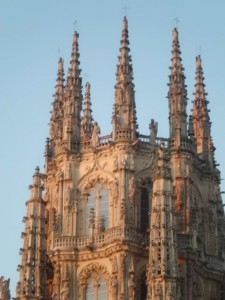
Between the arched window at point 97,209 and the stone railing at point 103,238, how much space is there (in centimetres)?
64

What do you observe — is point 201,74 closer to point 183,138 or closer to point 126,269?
point 183,138

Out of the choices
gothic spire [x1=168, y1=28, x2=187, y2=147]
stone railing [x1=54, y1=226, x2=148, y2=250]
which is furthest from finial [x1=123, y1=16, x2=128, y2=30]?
stone railing [x1=54, y1=226, x2=148, y2=250]

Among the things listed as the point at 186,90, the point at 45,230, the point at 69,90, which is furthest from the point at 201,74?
the point at 45,230

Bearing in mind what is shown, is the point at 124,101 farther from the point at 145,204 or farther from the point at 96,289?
the point at 96,289

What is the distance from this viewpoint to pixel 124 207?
56.8m

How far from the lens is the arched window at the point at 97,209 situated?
57812 mm

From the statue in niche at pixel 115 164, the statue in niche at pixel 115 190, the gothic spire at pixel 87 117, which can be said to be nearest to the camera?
the statue in niche at pixel 115 190

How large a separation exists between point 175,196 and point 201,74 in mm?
10199

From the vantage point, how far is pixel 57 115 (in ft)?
214

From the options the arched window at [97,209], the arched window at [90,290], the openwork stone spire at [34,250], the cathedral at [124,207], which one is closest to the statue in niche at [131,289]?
the cathedral at [124,207]

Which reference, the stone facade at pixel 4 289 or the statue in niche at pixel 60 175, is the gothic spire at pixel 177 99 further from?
the stone facade at pixel 4 289

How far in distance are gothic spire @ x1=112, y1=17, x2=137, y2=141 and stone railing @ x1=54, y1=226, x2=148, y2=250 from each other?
17.9ft

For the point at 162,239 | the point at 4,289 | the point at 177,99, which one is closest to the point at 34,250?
the point at 4,289

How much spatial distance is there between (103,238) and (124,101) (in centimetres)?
805
